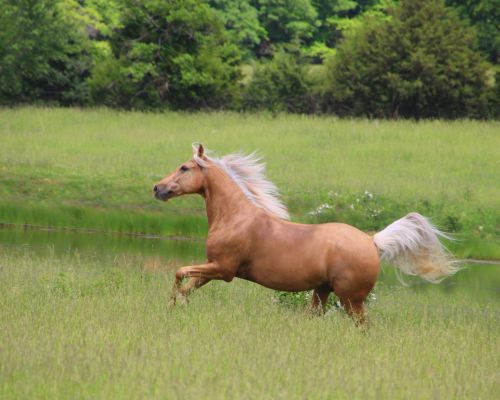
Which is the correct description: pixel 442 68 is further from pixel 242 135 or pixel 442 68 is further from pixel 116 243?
pixel 116 243

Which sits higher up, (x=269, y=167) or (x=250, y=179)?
(x=250, y=179)

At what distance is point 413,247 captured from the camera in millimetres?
12586

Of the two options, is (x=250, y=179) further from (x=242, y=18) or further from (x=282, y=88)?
(x=242, y=18)

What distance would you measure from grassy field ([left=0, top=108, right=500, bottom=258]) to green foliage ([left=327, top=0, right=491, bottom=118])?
171 inches

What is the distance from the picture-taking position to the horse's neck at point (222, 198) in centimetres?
1271

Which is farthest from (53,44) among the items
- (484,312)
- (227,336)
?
(227,336)

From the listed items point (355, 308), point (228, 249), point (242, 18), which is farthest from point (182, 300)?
point (242, 18)

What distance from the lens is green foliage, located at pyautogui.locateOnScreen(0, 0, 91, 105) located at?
4278cm

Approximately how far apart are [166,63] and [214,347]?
34868mm

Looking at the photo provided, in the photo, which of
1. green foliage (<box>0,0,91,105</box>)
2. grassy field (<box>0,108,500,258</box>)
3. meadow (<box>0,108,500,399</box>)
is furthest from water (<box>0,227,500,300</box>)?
green foliage (<box>0,0,91,105</box>)

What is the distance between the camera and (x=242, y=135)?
35125 mm

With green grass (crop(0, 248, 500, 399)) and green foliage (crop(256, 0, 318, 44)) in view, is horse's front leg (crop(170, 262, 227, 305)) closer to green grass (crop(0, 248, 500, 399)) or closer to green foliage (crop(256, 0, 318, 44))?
green grass (crop(0, 248, 500, 399))

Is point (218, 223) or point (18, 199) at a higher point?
point (218, 223)

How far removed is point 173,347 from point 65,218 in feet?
53.1
